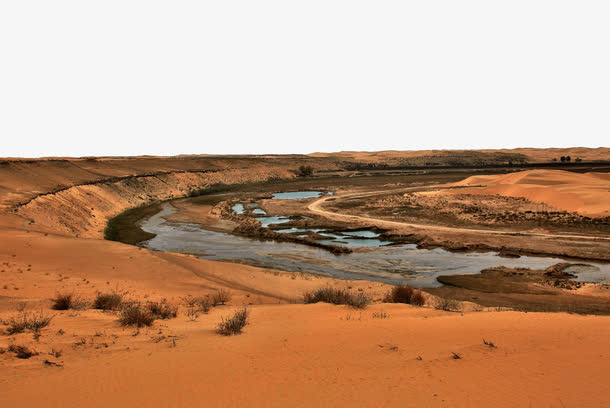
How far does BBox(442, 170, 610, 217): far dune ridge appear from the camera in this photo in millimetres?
36675

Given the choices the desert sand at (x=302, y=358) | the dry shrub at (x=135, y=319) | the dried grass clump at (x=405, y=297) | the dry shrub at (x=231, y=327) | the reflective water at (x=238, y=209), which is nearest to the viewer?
the desert sand at (x=302, y=358)

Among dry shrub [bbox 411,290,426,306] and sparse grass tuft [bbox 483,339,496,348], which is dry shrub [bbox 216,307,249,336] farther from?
dry shrub [bbox 411,290,426,306]

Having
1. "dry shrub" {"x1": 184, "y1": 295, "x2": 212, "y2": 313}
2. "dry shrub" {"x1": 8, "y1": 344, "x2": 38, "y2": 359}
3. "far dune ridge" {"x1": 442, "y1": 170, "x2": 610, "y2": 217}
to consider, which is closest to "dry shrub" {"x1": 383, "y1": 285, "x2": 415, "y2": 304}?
"dry shrub" {"x1": 184, "y1": 295, "x2": 212, "y2": 313}

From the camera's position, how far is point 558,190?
4331cm

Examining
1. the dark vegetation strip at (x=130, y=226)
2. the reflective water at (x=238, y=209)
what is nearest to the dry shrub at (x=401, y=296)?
the dark vegetation strip at (x=130, y=226)

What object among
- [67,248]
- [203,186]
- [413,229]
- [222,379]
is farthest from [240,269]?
[203,186]

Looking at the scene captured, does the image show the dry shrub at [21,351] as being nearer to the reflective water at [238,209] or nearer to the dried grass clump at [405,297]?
the dried grass clump at [405,297]

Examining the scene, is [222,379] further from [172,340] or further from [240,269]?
[240,269]

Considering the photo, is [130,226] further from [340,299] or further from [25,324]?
[25,324]

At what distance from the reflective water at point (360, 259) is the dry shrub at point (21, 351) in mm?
15436

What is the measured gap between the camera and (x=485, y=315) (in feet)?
31.8

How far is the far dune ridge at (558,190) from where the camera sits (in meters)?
36.7

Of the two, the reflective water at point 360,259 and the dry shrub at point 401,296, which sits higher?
the dry shrub at point 401,296

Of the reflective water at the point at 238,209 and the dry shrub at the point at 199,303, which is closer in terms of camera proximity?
the dry shrub at the point at 199,303
